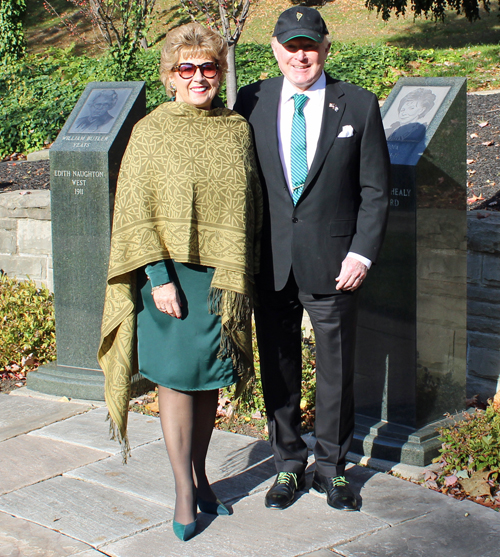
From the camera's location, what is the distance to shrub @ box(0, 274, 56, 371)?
5.32 m

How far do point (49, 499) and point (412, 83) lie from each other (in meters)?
2.90

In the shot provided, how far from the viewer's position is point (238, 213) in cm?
283

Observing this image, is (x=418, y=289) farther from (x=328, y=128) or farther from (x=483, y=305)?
(x=328, y=128)

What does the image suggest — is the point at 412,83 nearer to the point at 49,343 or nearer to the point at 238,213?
the point at 238,213

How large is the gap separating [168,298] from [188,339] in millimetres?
208

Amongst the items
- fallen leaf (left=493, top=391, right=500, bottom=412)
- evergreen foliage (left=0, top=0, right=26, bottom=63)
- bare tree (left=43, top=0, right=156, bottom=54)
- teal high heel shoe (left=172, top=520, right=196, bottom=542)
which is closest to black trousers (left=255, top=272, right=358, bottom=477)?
teal high heel shoe (left=172, top=520, right=196, bottom=542)

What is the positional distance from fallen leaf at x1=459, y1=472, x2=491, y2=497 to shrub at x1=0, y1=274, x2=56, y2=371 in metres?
3.35

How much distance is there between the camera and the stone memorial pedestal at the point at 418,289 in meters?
3.55

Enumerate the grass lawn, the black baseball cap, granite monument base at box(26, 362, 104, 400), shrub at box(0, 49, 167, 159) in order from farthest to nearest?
the grass lawn
shrub at box(0, 49, 167, 159)
granite monument base at box(26, 362, 104, 400)
the black baseball cap

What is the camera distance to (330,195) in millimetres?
3012

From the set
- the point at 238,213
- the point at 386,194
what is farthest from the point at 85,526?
the point at 386,194

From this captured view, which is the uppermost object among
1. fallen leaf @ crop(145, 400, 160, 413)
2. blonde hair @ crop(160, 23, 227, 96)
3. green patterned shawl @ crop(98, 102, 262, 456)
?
blonde hair @ crop(160, 23, 227, 96)

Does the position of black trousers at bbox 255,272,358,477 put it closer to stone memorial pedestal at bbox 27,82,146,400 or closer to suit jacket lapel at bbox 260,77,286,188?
suit jacket lapel at bbox 260,77,286,188

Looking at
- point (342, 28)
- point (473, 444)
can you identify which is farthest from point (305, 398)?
point (342, 28)
